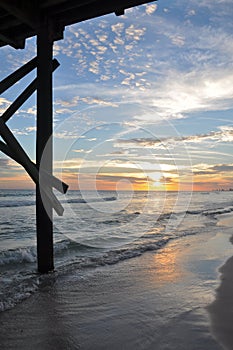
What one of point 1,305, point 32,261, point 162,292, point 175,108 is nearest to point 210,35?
point 175,108

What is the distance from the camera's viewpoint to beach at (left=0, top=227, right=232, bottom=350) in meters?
2.91

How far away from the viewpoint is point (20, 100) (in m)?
4.29

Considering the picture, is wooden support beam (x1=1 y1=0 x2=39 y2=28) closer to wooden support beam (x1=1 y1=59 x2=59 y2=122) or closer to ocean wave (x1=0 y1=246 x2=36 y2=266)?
wooden support beam (x1=1 y1=59 x2=59 y2=122)

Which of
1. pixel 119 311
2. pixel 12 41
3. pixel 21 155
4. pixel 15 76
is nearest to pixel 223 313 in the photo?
pixel 119 311

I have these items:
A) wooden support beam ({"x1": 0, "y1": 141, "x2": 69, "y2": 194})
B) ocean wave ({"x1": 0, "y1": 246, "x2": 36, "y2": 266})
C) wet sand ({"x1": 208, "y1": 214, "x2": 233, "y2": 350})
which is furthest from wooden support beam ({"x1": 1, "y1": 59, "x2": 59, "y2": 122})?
ocean wave ({"x1": 0, "y1": 246, "x2": 36, "y2": 266})

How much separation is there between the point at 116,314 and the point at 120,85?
690 cm

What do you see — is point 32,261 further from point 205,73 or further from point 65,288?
point 205,73

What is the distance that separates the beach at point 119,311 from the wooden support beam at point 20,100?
2.55m

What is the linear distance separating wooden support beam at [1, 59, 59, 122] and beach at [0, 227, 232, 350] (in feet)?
8.38

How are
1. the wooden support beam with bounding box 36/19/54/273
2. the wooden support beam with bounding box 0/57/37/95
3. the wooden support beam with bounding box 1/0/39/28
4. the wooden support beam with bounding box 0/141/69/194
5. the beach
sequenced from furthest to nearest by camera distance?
1. the wooden support beam with bounding box 36/19/54/273
2. the wooden support beam with bounding box 0/57/37/95
3. the wooden support beam with bounding box 0/141/69/194
4. the wooden support beam with bounding box 1/0/39/28
5. the beach

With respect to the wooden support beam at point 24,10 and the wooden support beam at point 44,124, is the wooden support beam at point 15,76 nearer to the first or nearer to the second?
the wooden support beam at point 44,124

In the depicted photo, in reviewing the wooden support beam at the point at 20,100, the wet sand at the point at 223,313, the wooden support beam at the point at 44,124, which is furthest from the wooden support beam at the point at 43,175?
the wet sand at the point at 223,313

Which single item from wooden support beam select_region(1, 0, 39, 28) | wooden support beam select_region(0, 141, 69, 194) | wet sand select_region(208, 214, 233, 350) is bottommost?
wet sand select_region(208, 214, 233, 350)

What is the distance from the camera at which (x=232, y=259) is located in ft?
22.2
